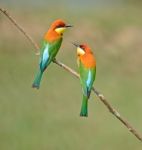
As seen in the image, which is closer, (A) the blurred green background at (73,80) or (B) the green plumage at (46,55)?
(B) the green plumage at (46,55)

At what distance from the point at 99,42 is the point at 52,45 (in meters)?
6.19

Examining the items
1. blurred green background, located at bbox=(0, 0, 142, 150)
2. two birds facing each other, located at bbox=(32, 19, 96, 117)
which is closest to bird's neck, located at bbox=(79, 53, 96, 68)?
two birds facing each other, located at bbox=(32, 19, 96, 117)

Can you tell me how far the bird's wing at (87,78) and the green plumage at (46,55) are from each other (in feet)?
0.18

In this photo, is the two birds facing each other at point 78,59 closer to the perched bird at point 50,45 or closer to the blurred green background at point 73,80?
the perched bird at point 50,45

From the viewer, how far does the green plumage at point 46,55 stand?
1.39 meters

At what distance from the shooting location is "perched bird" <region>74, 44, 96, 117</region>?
138 cm

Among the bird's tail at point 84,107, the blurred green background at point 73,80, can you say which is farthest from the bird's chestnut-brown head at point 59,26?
the blurred green background at point 73,80

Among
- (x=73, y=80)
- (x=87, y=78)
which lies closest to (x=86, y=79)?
(x=87, y=78)

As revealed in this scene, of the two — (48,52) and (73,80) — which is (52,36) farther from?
(73,80)

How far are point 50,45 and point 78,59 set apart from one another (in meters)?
0.07

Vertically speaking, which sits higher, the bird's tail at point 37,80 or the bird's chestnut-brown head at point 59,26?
the bird's chestnut-brown head at point 59,26

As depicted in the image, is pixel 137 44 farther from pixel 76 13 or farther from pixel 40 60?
pixel 40 60

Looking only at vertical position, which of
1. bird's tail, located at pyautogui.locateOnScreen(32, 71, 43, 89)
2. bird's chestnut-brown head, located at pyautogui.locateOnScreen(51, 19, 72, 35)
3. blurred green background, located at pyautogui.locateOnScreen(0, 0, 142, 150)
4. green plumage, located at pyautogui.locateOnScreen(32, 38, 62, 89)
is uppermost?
bird's chestnut-brown head, located at pyautogui.locateOnScreen(51, 19, 72, 35)

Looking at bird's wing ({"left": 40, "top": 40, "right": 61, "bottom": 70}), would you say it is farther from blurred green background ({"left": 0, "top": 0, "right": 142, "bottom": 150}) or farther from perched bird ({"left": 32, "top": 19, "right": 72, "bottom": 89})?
blurred green background ({"left": 0, "top": 0, "right": 142, "bottom": 150})
